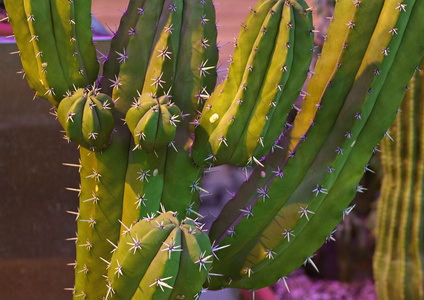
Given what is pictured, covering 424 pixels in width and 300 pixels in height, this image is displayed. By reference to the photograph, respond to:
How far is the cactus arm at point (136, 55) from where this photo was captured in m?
1.26

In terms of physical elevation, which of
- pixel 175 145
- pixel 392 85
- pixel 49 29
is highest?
pixel 49 29

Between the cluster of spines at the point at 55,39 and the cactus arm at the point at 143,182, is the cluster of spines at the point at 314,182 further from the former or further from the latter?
the cluster of spines at the point at 55,39

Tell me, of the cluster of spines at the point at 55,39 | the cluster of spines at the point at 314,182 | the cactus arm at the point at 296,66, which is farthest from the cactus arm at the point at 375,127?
the cluster of spines at the point at 55,39

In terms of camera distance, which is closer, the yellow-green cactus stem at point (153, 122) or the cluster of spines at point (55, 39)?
the yellow-green cactus stem at point (153, 122)

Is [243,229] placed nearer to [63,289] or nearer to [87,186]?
[87,186]

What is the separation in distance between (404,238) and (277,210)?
91.4 inches

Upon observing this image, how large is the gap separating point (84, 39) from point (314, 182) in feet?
1.82

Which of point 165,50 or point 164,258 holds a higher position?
point 165,50

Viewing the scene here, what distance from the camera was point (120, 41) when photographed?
4.27 feet

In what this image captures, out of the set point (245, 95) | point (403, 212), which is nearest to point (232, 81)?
point (245, 95)

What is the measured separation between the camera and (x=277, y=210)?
4.35ft

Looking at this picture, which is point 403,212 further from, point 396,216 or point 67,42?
point 67,42

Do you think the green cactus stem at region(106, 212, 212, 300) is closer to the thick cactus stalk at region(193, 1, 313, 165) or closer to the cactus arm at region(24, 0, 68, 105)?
the thick cactus stalk at region(193, 1, 313, 165)

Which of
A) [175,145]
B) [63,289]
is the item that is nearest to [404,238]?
[63,289]
